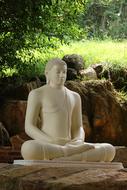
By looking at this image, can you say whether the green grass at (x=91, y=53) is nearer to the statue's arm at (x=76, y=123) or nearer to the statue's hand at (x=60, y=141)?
the statue's arm at (x=76, y=123)

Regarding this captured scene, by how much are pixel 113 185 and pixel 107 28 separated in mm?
9572

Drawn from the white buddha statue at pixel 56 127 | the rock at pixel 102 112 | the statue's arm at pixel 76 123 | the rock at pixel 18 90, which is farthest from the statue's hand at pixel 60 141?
the rock at pixel 18 90

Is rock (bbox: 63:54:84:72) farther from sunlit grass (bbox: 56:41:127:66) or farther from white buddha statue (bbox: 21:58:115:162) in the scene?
white buddha statue (bbox: 21:58:115:162)

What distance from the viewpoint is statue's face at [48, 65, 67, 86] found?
15.6 ft

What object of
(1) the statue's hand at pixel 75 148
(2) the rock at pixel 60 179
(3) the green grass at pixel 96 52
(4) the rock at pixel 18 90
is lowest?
(1) the statue's hand at pixel 75 148

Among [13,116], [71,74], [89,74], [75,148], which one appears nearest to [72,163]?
[75,148]

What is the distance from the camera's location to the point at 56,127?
4.67 metres

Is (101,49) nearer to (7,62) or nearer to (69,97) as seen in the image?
(7,62)

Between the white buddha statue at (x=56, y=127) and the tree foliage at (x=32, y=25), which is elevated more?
the tree foliage at (x=32, y=25)

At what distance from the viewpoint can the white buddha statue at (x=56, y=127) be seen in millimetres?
4363

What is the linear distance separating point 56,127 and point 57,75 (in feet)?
1.82

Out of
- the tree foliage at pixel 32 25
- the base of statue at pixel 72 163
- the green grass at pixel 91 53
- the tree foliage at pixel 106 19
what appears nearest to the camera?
the base of statue at pixel 72 163

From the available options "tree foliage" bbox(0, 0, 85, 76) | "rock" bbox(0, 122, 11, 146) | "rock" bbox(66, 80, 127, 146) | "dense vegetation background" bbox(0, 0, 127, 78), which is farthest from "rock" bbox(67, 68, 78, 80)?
"rock" bbox(0, 122, 11, 146)

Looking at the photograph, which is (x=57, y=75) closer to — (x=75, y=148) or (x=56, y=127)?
(x=56, y=127)
